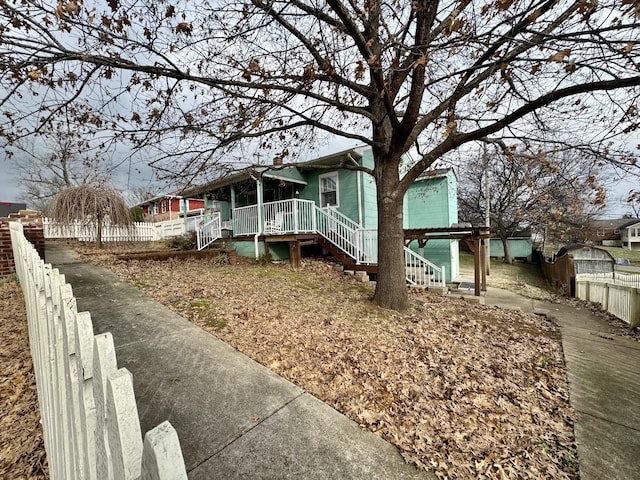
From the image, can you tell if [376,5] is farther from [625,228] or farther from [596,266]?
[625,228]

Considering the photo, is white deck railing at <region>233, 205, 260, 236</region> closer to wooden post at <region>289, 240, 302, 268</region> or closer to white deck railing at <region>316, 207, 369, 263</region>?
wooden post at <region>289, 240, 302, 268</region>

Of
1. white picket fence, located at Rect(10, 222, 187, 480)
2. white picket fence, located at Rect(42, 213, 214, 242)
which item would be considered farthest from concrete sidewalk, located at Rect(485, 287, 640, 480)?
white picket fence, located at Rect(42, 213, 214, 242)

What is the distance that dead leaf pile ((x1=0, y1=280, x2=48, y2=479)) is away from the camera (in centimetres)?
182

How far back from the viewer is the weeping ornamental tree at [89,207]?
10.5 m

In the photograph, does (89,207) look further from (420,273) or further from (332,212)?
(420,273)

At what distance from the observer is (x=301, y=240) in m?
9.98

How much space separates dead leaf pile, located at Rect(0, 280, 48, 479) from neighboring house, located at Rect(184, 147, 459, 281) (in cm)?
680

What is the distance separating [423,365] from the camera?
332cm

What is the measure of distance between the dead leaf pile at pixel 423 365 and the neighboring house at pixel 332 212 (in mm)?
3525

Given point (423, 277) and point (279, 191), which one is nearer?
point (423, 277)

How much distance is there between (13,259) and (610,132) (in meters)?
11.3

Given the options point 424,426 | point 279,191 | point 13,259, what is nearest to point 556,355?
point 424,426

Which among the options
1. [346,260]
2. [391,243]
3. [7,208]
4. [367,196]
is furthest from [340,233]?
[7,208]

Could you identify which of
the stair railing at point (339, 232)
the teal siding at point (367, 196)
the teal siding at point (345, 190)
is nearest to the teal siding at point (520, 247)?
the teal siding at point (367, 196)
